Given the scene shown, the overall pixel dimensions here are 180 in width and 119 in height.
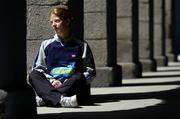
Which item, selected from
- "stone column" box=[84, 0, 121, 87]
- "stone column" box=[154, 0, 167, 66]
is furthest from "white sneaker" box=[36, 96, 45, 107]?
"stone column" box=[154, 0, 167, 66]

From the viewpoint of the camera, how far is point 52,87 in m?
7.36

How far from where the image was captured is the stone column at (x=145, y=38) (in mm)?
15284

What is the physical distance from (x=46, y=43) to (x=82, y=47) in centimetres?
43

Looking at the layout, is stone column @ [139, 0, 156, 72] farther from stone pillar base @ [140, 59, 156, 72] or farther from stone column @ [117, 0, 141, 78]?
stone column @ [117, 0, 141, 78]

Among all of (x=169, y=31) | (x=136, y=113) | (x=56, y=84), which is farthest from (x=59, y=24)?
(x=169, y=31)

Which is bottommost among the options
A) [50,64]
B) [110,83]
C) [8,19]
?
[110,83]

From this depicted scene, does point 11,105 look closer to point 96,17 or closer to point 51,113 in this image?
point 51,113

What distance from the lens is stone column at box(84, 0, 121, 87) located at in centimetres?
1058

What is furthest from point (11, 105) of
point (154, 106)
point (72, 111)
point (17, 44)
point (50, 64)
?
point (154, 106)

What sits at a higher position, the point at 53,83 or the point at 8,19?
the point at 8,19

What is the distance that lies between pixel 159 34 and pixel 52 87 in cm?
1160

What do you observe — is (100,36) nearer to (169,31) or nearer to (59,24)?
(59,24)

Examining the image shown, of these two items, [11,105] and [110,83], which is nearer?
[11,105]

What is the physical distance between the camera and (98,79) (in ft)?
34.6
